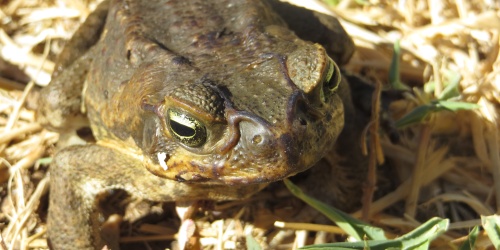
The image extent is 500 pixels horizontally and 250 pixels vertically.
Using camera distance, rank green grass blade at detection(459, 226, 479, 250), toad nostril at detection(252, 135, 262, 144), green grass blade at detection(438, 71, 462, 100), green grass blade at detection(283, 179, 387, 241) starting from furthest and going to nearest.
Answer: green grass blade at detection(438, 71, 462, 100) → green grass blade at detection(283, 179, 387, 241) → green grass blade at detection(459, 226, 479, 250) → toad nostril at detection(252, 135, 262, 144)

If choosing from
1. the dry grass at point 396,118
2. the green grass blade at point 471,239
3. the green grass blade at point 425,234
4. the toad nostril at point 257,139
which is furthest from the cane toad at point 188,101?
the green grass blade at point 471,239

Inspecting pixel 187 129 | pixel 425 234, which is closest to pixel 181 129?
pixel 187 129

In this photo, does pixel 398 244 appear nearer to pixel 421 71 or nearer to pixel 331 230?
pixel 331 230

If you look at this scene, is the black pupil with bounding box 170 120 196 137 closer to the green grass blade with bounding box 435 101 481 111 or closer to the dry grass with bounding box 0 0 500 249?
the dry grass with bounding box 0 0 500 249

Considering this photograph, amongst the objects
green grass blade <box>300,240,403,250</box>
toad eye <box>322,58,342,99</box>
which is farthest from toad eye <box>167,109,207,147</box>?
→ green grass blade <box>300,240,403,250</box>

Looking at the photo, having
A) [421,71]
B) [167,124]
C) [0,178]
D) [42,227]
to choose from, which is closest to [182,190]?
[167,124]

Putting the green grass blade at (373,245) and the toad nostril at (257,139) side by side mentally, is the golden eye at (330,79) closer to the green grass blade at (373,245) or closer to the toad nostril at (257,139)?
the toad nostril at (257,139)
